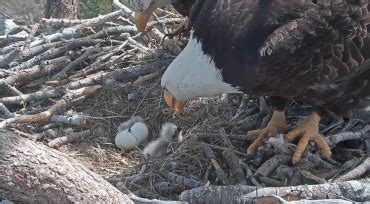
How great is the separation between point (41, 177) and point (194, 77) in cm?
130

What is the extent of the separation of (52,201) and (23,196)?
0.13 metres

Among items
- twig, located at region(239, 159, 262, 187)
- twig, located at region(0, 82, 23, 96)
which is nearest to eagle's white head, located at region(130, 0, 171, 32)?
twig, located at region(0, 82, 23, 96)

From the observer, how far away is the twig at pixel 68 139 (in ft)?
14.6

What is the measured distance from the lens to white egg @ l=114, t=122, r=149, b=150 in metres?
4.35

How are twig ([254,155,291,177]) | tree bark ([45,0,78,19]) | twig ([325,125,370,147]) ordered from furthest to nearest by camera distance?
tree bark ([45,0,78,19]), twig ([325,125,370,147]), twig ([254,155,291,177])

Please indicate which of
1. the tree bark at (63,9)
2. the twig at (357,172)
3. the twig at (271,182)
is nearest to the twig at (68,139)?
the twig at (271,182)

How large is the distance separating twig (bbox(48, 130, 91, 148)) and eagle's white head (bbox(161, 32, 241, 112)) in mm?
1007

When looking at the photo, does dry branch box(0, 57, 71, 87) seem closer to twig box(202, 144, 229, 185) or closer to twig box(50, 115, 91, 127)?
twig box(50, 115, 91, 127)

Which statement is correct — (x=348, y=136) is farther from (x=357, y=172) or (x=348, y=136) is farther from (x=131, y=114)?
(x=131, y=114)

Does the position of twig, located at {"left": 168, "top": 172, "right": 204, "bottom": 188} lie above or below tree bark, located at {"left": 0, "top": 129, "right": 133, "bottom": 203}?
below

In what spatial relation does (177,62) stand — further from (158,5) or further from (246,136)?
(158,5)

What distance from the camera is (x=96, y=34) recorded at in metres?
5.53

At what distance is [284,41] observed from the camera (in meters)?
3.49

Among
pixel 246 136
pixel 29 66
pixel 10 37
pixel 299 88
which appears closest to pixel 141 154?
pixel 246 136
